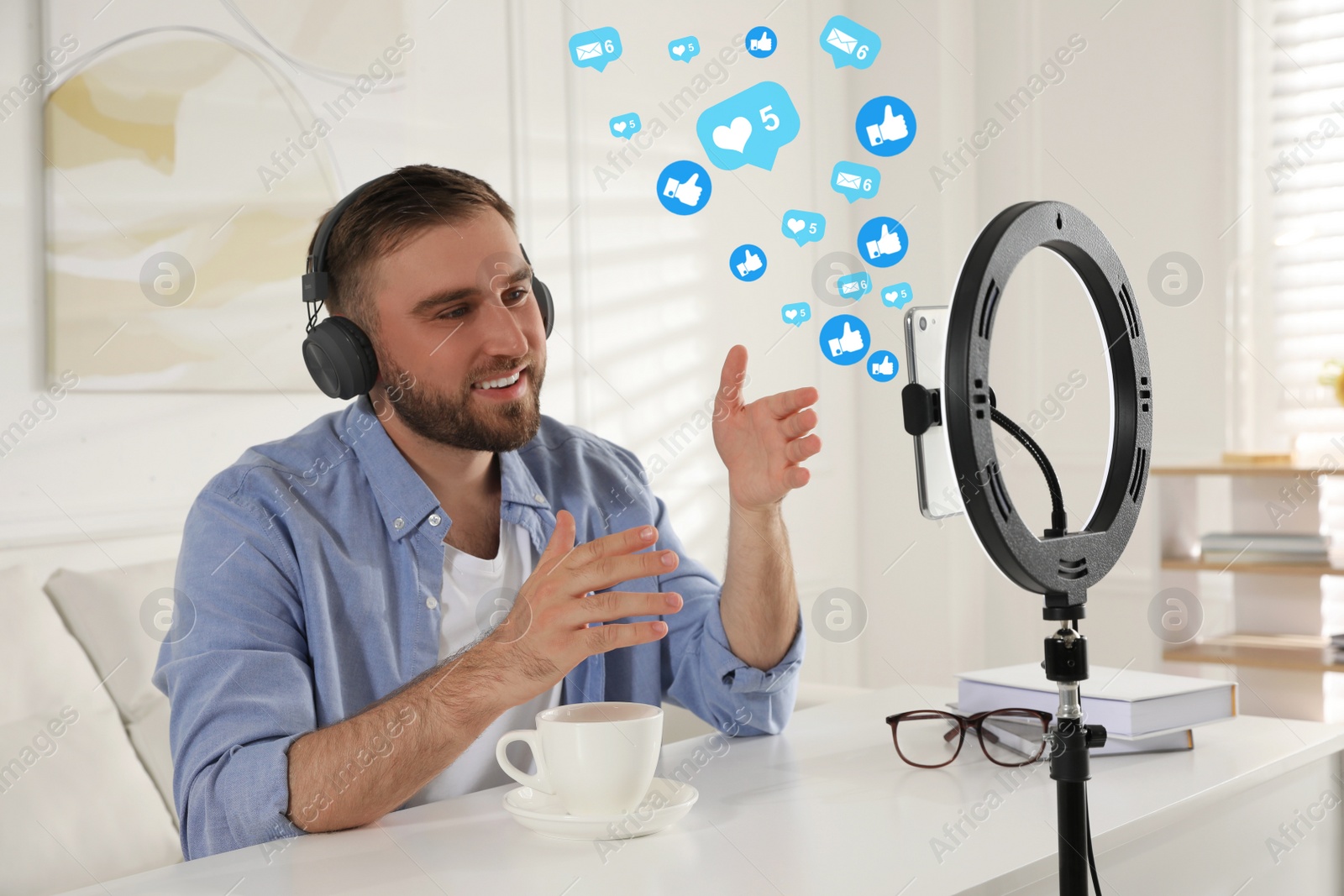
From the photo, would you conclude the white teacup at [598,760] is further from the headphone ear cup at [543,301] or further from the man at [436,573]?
the headphone ear cup at [543,301]

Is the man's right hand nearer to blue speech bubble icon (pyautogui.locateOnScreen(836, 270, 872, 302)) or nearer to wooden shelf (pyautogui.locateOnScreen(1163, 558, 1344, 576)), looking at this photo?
wooden shelf (pyautogui.locateOnScreen(1163, 558, 1344, 576))

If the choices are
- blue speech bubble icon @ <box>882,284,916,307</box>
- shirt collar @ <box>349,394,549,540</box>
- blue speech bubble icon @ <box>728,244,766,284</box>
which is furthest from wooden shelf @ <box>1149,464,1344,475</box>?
shirt collar @ <box>349,394,549,540</box>

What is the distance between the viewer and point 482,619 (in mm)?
1530

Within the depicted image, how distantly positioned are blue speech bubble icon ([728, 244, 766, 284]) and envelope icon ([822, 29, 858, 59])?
940 mm

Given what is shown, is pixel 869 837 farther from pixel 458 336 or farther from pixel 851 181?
pixel 851 181

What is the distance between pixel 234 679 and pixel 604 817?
445mm

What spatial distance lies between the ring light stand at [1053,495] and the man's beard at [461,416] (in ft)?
3.14

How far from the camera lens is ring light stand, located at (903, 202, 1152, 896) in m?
0.70

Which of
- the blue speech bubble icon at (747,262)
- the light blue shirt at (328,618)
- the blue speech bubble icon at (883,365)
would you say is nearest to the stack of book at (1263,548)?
the blue speech bubble icon at (883,365)

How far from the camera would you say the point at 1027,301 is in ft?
13.7

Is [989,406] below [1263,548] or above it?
above

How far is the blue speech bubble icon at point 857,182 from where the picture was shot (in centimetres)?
443

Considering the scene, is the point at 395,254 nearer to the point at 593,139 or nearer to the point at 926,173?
the point at 593,139

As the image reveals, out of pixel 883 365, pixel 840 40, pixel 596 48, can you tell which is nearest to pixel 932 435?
pixel 596 48
